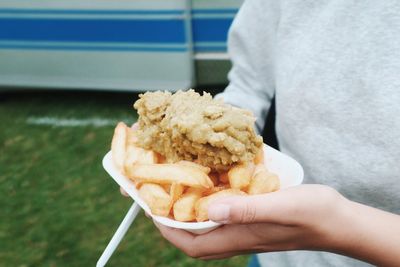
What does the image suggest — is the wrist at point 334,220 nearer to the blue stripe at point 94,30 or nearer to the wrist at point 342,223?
the wrist at point 342,223

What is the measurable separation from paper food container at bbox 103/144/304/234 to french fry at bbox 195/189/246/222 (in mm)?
25

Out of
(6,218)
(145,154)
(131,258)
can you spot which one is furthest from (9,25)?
(145,154)

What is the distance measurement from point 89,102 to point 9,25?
129cm

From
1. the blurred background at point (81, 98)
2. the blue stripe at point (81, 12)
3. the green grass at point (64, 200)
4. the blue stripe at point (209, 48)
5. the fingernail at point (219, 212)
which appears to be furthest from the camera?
the blue stripe at point (209, 48)

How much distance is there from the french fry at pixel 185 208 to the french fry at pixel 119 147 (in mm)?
276

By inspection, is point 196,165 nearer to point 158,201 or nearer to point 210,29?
point 158,201

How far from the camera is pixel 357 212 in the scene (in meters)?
1.29

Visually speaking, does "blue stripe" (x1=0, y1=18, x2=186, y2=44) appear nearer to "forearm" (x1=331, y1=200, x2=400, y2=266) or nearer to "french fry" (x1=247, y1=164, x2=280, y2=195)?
"french fry" (x1=247, y1=164, x2=280, y2=195)

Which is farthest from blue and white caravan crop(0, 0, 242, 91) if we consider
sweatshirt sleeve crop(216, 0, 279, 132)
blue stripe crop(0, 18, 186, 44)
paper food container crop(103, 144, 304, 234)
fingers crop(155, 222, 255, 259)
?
fingers crop(155, 222, 255, 259)

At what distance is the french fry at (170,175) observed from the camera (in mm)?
1373

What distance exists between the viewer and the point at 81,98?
628 cm

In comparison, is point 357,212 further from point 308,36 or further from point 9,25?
point 9,25

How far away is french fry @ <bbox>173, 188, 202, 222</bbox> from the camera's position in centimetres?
137

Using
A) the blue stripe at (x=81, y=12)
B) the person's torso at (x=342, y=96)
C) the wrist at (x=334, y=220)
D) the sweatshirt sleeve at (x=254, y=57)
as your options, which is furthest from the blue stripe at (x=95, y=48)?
the wrist at (x=334, y=220)
